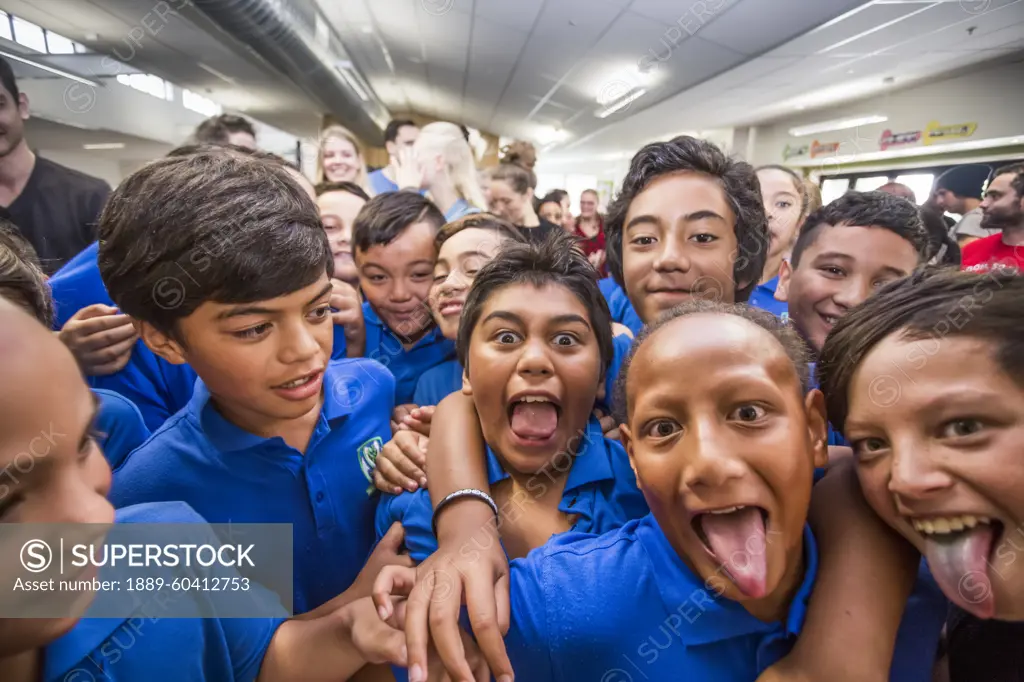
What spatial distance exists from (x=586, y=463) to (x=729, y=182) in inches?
29.3

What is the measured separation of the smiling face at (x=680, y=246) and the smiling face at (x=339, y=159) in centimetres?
246

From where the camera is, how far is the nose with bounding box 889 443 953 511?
609 millimetres

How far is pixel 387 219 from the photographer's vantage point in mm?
1535

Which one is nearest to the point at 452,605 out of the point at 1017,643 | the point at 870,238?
the point at 1017,643

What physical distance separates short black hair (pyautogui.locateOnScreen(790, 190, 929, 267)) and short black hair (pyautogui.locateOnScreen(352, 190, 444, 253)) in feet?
3.37

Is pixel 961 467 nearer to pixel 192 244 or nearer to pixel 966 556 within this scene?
pixel 966 556

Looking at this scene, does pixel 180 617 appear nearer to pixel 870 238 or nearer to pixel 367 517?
pixel 367 517

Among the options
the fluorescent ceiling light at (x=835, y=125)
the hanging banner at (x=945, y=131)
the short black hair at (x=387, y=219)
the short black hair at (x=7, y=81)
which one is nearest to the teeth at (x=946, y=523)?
the short black hair at (x=387, y=219)

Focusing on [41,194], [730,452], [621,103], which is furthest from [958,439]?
[621,103]

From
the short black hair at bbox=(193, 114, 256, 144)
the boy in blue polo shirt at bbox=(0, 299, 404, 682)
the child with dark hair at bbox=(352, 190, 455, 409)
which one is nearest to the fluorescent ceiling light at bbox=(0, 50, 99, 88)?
the short black hair at bbox=(193, 114, 256, 144)

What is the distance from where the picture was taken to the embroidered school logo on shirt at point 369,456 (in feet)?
3.50

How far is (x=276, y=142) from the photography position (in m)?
7.98

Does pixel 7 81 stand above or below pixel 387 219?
above

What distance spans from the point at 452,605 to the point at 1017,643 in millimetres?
747
